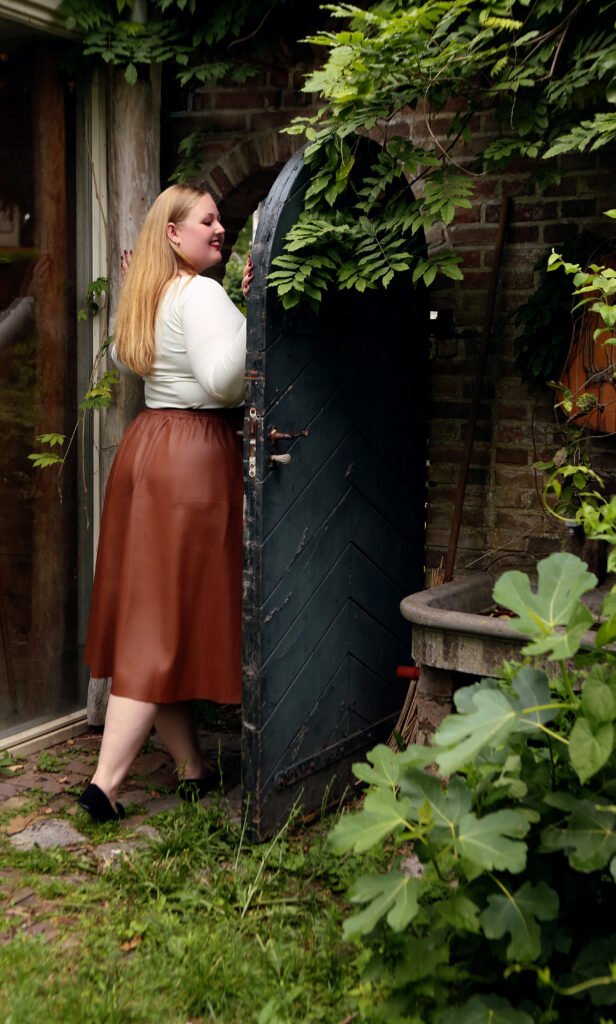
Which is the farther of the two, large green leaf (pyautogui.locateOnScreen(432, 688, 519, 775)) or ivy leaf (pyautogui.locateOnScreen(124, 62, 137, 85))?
ivy leaf (pyautogui.locateOnScreen(124, 62, 137, 85))

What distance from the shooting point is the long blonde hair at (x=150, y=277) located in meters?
4.18

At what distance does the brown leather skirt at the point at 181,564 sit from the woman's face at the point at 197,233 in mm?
568

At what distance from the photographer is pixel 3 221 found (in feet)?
15.7

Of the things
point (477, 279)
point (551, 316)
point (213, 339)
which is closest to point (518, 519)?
point (551, 316)

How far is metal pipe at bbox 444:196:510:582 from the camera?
4.49 m

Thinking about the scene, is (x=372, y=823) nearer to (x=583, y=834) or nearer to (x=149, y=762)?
(x=583, y=834)

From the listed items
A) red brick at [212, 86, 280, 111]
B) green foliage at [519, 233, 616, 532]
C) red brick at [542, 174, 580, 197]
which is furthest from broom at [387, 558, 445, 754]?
red brick at [212, 86, 280, 111]

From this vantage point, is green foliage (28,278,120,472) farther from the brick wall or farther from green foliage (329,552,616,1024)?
green foliage (329,552,616,1024)

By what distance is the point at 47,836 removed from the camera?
159 inches

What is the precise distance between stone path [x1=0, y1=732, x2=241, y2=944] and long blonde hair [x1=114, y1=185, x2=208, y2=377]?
1.48 m

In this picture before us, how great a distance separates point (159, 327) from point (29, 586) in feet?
4.69

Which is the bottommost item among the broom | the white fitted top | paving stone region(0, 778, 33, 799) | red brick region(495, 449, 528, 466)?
paving stone region(0, 778, 33, 799)

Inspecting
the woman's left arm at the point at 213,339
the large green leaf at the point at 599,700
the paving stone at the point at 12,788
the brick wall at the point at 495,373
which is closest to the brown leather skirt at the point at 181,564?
the woman's left arm at the point at 213,339

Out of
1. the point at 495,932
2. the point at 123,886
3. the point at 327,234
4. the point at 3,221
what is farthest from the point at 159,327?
the point at 495,932
